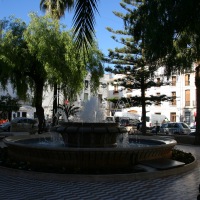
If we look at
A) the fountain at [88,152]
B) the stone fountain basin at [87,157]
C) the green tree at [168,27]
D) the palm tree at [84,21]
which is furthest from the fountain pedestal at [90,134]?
the palm tree at [84,21]

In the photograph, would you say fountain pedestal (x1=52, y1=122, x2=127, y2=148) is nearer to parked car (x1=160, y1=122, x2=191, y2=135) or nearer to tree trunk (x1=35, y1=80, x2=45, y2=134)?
tree trunk (x1=35, y1=80, x2=45, y2=134)

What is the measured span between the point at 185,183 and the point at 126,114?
117 feet

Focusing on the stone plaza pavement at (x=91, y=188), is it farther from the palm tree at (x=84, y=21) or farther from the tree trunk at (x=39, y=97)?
the tree trunk at (x=39, y=97)

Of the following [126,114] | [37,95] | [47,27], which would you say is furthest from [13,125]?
[126,114]

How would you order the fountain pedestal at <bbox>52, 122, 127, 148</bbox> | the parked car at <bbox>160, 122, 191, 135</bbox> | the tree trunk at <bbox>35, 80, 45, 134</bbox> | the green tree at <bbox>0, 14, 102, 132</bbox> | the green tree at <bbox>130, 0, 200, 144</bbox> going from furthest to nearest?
1. the parked car at <bbox>160, 122, 191, 135</bbox>
2. the tree trunk at <bbox>35, 80, 45, 134</bbox>
3. the green tree at <bbox>0, 14, 102, 132</bbox>
4. the fountain pedestal at <bbox>52, 122, 127, 148</bbox>
5. the green tree at <bbox>130, 0, 200, 144</bbox>

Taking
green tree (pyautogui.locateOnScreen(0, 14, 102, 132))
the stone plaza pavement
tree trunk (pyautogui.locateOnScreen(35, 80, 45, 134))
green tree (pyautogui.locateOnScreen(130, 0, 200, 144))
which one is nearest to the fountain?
the stone plaza pavement

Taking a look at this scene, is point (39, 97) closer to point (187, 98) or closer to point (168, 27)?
point (168, 27)

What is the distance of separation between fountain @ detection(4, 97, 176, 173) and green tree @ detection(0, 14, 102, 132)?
29.9 ft

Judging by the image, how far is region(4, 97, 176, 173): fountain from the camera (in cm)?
811

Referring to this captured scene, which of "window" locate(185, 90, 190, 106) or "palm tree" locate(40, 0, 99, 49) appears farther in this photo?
"window" locate(185, 90, 190, 106)

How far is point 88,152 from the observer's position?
26.4 ft

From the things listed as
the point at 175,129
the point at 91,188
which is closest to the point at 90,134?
the point at 91,188

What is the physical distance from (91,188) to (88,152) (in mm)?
1393

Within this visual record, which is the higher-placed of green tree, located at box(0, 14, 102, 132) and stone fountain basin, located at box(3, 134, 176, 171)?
green tree, located at box(0, 14, 102, 132)
